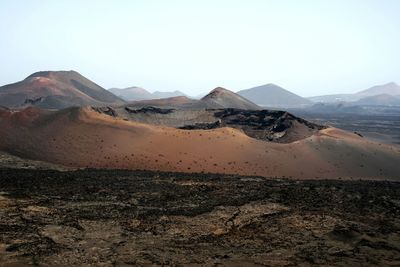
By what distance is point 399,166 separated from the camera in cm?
3100

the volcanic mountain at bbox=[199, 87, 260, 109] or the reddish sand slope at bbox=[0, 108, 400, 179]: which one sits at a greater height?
the volcanic mountain at bbox=[199, 87, 260, 109]

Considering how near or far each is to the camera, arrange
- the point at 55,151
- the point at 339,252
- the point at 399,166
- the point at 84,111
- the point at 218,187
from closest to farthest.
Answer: the point at 339,252, the point at 218,187, the point at 55,151, the point at 399,166, the point at 84,111

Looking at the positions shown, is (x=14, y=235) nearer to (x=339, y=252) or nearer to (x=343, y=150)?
(x=339, y=252)

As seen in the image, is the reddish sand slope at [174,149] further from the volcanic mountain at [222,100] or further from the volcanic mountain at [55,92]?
the volcanic mountain at [55,92]

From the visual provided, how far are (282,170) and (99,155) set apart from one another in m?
11.0

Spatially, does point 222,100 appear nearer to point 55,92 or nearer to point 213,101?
point 213,101

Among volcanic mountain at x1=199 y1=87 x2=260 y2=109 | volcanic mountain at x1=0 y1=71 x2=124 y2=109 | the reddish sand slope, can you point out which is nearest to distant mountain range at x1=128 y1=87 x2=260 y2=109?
volcanic mountain at x1=199 y1=87 x2=260 y2=109

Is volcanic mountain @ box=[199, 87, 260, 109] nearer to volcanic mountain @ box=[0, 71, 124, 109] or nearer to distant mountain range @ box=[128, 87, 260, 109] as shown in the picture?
distant mountain range @ box=[128, 87, 260, 109]

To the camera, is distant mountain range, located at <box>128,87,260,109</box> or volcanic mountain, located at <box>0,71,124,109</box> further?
volcanic mountain, located at <box>0,71,124,109</box>

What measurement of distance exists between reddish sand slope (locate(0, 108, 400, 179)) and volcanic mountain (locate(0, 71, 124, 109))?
186ft

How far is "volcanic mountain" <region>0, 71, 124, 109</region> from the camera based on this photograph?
91125 millimetres

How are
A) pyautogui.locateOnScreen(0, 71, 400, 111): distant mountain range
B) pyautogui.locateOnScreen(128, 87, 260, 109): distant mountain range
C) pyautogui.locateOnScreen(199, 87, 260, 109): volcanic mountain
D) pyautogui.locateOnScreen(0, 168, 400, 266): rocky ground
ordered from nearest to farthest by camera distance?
pyautogui.locateOnScreen(0, 168, 400, 266): rocky ground
pyautogui.locateOnScreen(128, 87, 260, 109): distant mountain range
pyautogui.locateOnScreen(199, 87, 260, 109): volcanic mountain
pyautogui.locateOnScreen(0, 71, 400, 111): distant mountain range

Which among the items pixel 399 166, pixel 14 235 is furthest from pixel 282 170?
pixel 14 235

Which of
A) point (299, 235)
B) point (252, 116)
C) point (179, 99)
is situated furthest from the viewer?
point (179, 99)
